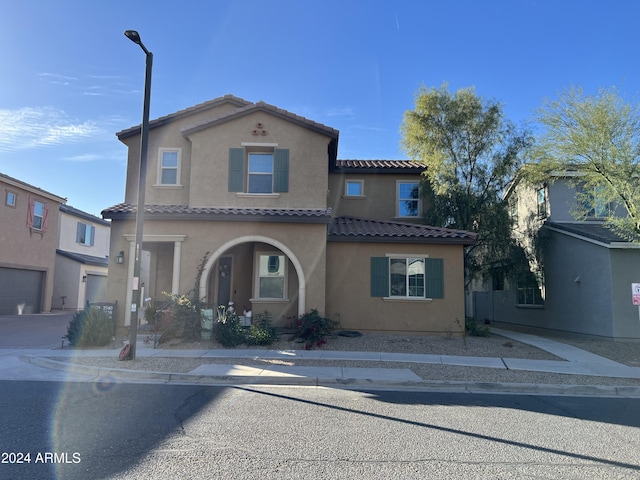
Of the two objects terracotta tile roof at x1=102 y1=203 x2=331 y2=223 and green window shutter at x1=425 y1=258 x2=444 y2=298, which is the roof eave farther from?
terracotta tile roof at x1=102 y1=203 x2=331 y2=223

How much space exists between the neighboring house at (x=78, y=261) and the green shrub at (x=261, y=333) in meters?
16.6

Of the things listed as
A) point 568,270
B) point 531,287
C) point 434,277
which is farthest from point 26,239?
point 568,270

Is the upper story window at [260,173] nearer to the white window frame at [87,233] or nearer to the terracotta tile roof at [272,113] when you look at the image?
the terracotta tile roof at [272,113]

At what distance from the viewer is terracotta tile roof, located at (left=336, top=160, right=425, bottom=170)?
62.4 ft

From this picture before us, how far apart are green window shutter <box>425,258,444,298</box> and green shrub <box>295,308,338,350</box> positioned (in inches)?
143

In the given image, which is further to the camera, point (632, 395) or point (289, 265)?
point (289, 265)

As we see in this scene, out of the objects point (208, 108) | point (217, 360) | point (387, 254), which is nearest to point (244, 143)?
point (208, 108)

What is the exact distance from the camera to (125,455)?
5004 mm

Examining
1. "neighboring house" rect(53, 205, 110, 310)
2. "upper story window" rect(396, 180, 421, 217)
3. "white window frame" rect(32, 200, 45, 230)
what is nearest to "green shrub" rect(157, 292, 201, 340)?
"upper story window" rect(396, 180, 421, 217)

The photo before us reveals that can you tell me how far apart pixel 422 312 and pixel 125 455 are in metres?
11.2

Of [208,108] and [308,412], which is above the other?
[208,108]

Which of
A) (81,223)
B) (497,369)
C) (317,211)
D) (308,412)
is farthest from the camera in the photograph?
(81,223)

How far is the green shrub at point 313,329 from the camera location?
1268cm

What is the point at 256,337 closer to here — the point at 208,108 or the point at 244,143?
the point at 244,143
